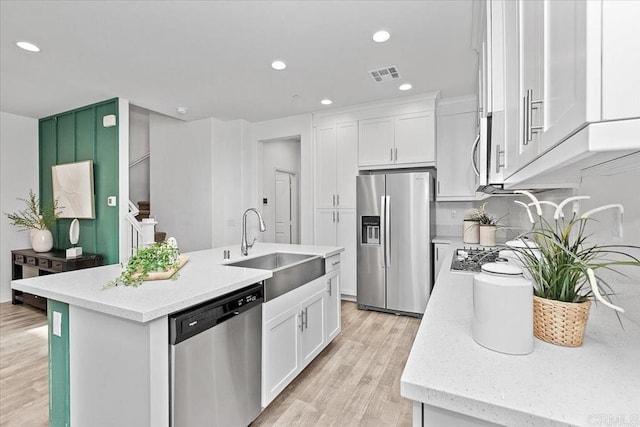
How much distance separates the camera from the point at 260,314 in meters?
1.79

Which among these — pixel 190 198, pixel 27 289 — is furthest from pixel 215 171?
pixel 27 289

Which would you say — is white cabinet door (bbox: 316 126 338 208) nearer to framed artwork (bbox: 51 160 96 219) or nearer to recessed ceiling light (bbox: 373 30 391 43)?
recessed ceiling light (bbox: 373 30 391 43)

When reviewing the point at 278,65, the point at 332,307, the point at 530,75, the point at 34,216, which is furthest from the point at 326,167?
the point at 34,216

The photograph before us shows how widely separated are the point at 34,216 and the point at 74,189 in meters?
0.99

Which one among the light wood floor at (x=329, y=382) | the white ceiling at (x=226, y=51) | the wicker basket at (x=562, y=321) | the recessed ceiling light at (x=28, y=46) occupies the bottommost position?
the light wood floor at (x=329, y=382)

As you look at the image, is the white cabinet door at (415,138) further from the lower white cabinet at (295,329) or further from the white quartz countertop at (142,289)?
the white quartz countertop at (142,289)

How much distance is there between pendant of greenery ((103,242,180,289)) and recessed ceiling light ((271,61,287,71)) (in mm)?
2073

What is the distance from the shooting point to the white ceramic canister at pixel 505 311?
0.77 meters

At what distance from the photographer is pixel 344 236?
4266 mm

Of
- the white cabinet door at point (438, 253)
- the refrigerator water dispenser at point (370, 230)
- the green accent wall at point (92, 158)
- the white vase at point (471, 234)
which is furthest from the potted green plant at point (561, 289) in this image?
the green accent wall at point (92, 158)

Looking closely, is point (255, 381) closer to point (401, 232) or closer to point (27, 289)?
point (27, 289)

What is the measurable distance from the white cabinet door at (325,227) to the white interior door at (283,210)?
1.86 metres

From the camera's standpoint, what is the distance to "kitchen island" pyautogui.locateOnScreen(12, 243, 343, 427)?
4.00ft

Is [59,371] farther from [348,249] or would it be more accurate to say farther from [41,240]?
[41,240]
